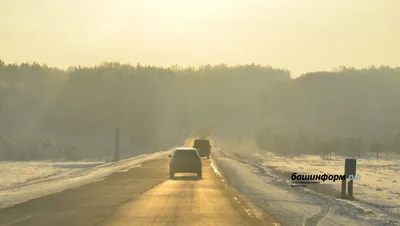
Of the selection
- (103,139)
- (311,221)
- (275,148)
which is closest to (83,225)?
(311,221)

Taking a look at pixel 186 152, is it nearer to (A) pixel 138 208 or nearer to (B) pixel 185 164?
(B) pixel 185 164

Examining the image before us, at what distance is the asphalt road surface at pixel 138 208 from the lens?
727 inches

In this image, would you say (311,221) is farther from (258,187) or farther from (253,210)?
(258,187)

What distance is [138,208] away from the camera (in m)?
22.3

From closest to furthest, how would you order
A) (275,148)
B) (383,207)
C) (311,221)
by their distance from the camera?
(311,221)
(383,207)
(275,148)

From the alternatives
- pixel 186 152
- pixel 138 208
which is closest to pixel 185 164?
pixel 186 152

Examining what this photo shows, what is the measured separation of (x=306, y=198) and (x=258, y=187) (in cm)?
661

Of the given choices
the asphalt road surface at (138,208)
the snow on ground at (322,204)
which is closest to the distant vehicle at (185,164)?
the snow on ground at (322,204)

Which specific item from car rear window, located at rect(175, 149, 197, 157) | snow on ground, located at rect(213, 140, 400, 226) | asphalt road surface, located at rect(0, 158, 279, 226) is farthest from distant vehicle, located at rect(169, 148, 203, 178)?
Answer: asphalt road surface, located at rect(0, 158, 279, 226)

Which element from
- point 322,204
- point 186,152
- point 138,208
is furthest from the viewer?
point 186,152

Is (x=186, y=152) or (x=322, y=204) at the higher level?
(x=186, y=152)

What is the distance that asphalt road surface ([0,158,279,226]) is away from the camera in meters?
18.5

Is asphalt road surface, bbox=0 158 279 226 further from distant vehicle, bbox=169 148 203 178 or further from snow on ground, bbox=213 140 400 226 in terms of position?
distant vehicle, bbox=169 148 203 178

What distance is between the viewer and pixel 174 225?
17531 mm
